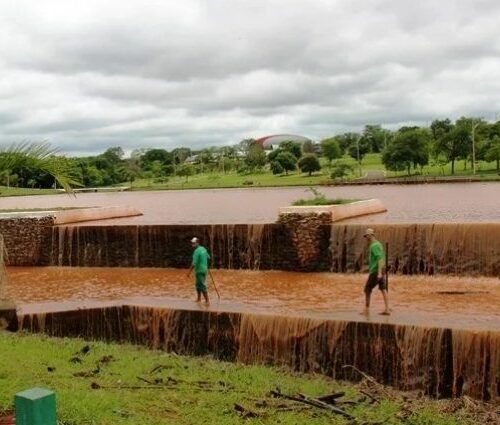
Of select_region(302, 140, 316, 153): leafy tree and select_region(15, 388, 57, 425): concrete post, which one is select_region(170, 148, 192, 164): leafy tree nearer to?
select_region(302, 140, 316, 153): leafy tree

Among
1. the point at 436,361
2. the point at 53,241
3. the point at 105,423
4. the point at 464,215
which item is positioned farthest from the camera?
the point at 464,215

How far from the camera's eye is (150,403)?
7199mm

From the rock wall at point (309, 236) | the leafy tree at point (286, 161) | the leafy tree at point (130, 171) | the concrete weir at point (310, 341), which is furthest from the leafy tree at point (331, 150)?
the concrete weir at point (310, 341)

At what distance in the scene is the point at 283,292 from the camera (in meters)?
14.9

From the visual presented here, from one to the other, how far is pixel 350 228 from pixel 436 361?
833 cm

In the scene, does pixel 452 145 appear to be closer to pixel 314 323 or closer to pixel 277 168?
pixel 277 168

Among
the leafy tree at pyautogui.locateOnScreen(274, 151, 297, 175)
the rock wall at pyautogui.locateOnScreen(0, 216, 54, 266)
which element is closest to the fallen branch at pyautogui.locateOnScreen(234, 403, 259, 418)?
the rock wall at pyautogui.locateOnScreen(0, 216, 54, 266)

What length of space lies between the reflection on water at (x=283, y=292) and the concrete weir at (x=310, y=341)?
76 centimetres

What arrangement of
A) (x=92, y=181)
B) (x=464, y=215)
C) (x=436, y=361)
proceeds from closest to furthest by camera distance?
(x=436, y=361)
(x=464, y=215)
(x=92, y=181)

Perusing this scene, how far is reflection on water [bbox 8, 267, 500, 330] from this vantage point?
475 inches

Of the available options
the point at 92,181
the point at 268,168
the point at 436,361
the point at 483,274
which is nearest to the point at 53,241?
the point at 483,274

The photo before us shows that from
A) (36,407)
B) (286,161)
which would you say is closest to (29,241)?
(36,407)

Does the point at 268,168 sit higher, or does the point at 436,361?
the point at 268,168

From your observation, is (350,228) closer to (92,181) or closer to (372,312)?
(372,312)
